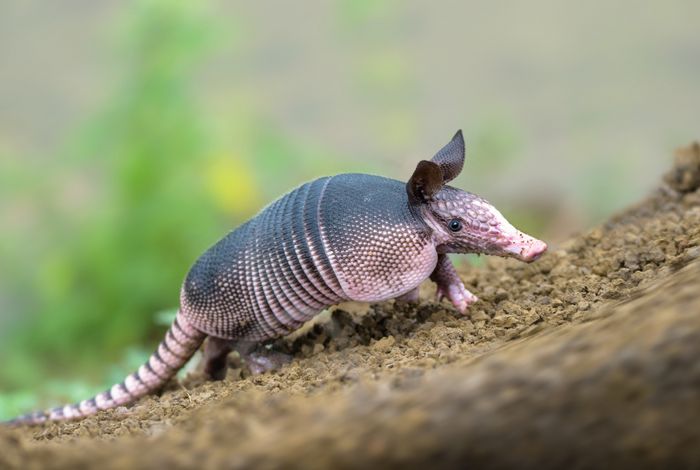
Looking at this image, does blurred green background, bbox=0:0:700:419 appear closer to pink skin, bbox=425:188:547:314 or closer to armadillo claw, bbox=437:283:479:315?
armadillo claw, bbox=437:283:479:315

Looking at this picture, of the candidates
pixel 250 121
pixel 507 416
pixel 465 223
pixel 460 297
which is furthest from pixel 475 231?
pixel 250 121

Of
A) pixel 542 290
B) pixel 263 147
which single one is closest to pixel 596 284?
pixel 542 290

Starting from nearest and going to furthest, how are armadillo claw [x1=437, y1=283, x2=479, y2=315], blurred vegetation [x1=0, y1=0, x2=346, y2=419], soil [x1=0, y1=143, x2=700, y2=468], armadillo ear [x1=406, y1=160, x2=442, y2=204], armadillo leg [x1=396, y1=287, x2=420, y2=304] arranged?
1. soil [x1=0, y1=143, x2=700, y2=468]
2. armadillo ear [x1=406, y1=160, x2=442, y2=204]
3. armadillo claw [x1=437, y1=283, x2=479, y2=315]
4. armadillo leg [x1=396, y1=287, x2=420, y2=304]
5. blurred vegetation [x1=0, y1=0, x2=346, y2=419]

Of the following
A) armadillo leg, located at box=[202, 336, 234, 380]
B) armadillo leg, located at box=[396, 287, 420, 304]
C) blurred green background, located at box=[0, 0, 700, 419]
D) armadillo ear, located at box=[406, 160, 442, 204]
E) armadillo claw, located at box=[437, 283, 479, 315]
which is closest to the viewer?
armadillo ear, located at box=[406, 160, 442, 204]

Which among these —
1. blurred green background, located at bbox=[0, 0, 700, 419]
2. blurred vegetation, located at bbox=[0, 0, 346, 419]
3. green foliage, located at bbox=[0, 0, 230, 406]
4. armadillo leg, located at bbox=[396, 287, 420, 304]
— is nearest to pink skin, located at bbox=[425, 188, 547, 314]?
armadillo leg, located at bbox=[396, 287, 420, 304]

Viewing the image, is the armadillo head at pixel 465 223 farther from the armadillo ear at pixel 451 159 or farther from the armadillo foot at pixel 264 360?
the armadillo foot at pixel 264 360

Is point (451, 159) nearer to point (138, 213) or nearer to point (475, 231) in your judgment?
point (475, 231)
